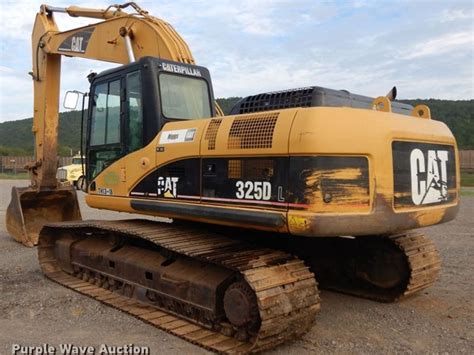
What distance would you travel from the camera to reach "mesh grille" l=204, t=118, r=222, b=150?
4.68 metres

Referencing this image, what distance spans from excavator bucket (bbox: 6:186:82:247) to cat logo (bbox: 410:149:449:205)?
6.27m

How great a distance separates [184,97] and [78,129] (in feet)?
151

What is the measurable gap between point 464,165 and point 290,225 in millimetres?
34596

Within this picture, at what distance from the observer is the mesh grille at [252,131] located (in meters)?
4.21

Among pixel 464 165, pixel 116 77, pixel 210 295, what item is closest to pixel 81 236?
pixel 116 77

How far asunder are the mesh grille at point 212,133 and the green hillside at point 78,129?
101 feet

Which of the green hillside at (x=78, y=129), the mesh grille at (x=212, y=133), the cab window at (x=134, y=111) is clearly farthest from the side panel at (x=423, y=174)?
the green hillside at (x=78, y=129)

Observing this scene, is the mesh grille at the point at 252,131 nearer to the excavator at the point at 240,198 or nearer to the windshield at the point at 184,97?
the excavator at the point at 240,198

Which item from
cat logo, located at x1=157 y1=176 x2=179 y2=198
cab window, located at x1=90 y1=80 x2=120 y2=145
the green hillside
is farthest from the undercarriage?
the green hillside

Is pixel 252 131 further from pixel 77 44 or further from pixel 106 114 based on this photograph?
pixel 77 44

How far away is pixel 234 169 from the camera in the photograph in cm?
446

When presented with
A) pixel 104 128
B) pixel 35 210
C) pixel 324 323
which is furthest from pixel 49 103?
pixel 324 323

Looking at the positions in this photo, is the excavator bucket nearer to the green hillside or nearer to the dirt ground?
the dirt ground

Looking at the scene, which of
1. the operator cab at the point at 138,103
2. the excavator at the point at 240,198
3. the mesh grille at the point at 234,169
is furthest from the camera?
the operator cab at the point at 138,103
